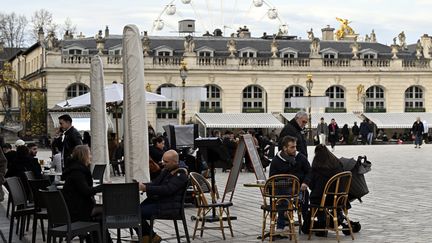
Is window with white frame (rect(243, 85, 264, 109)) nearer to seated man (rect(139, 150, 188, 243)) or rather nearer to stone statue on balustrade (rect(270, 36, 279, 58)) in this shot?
stone statue on balustrade (rect(270, 36, 279, 58))

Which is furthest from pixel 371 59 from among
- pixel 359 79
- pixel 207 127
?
pixel 207 127

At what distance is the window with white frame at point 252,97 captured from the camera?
205 feet

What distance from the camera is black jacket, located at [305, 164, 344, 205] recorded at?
41.1 ft

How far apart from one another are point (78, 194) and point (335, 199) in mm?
3768

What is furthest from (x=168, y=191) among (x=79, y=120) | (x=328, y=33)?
(x=328, y=33)

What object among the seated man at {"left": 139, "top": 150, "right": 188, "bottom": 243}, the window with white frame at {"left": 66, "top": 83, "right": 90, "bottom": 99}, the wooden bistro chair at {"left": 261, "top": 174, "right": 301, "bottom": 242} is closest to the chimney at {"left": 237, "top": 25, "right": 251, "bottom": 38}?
the window with white frame at {"left": 66, "top": 83, "right": 90, "bottom": 99}

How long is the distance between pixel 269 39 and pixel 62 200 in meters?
59.2

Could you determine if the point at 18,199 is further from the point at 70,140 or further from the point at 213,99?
the point at 213,99

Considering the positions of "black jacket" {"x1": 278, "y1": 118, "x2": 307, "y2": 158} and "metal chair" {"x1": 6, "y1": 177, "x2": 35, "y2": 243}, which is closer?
"metal chair" {"x1": 6, "y1": 177, "x2": 35, "y2": 243}

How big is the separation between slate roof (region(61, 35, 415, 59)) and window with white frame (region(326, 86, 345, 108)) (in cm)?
305

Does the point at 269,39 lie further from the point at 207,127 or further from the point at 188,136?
the point at 188,136

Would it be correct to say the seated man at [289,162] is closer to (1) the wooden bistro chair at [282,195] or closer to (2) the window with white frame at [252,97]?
(1) the wooden bistro chair at [282,195]

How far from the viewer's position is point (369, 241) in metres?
12.1

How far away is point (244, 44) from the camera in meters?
65.5
